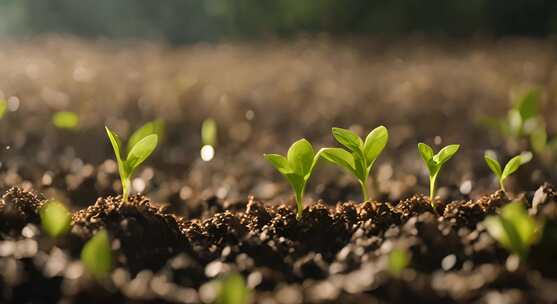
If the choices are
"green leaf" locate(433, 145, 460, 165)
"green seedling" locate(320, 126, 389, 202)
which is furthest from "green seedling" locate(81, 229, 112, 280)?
"green leaf" locate(433, 145, 460, 165)

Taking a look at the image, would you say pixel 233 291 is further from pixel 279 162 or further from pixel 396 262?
pixel 279 162

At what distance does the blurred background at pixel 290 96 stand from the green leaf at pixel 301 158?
0.82m

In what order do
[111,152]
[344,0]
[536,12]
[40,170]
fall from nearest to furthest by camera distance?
1. [40,170]
2. [111,152]
3. [536,12]
4. [344,0]

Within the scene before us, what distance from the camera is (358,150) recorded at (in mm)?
1882

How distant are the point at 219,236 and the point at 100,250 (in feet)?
1.54

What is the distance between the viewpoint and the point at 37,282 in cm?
144

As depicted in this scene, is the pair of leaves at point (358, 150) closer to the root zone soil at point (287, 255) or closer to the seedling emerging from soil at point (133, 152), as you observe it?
the root zone soil at point (287, 255)

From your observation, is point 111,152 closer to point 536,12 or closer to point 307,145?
point 307,145

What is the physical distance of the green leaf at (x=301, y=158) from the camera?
180 cm

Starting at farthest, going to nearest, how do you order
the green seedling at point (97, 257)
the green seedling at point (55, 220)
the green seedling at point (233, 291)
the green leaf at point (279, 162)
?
the green leaf at point (279, 162), the green seedling at point (55, 220), the green seedling at point (97, 257), the green seedling at point (233, 291)

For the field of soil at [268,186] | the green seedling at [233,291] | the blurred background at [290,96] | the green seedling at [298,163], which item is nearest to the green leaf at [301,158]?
the green seedling at [298,163]

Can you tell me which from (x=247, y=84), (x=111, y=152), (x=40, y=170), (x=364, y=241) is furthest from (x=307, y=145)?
(x=247, y=84)

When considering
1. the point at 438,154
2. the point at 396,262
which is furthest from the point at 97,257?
the point at 438,154

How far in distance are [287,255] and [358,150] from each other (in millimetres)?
381
